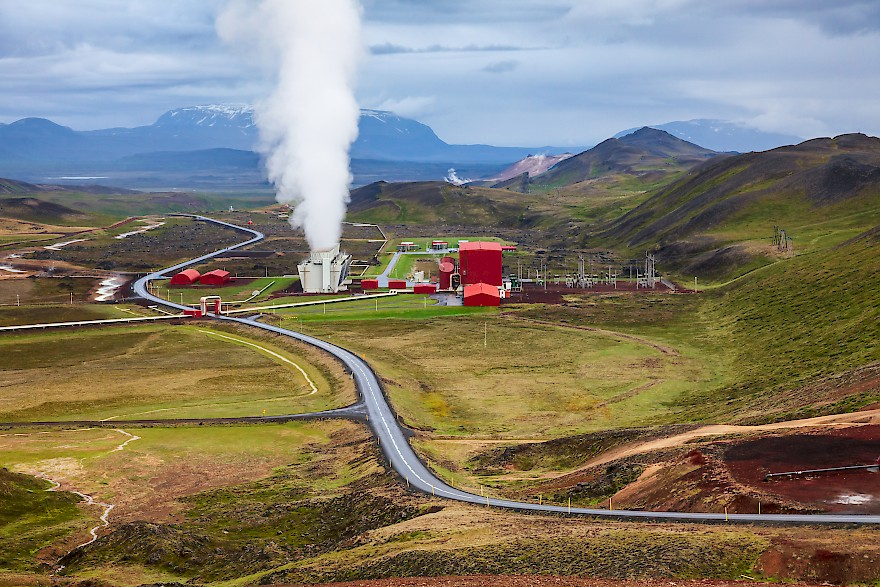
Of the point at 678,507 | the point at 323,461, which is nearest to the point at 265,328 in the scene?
the point at 323,461

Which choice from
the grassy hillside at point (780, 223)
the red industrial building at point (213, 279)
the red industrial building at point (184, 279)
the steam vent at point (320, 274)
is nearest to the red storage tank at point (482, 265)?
the steam vent at point (320, 274)

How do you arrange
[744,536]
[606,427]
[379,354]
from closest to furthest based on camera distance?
[744,536] → [606,427] → [379,354]

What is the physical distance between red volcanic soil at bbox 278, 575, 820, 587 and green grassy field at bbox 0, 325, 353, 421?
41.8m

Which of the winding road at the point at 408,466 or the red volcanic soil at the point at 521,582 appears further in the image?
the winding road at the point at 408,466

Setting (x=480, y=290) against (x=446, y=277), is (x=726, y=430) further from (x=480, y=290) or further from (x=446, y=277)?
(x=446, y=277)

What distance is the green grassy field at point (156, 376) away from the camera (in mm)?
77375

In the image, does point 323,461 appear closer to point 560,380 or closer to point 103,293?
point 560,380

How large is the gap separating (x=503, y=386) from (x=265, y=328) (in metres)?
40.5

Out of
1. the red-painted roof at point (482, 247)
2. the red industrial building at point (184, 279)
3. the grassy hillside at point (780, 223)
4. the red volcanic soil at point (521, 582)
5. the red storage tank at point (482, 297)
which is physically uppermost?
the grassy hillside at point (780, 223)

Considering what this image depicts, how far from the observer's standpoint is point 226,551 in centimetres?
4528

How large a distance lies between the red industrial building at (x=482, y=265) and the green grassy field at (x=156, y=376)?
45.7 metres

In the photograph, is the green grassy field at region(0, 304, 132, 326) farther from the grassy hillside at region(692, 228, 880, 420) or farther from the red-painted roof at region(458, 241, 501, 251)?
the grassy hillside at region(692, 228, 880, 420)

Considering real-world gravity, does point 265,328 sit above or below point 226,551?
above

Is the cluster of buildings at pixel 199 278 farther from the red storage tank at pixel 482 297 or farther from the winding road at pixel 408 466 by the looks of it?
the winding road at pixel 408 466
